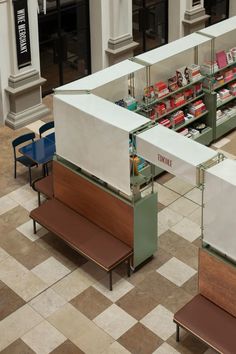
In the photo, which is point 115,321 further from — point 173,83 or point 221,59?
point 221,59

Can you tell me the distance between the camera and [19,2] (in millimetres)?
13422

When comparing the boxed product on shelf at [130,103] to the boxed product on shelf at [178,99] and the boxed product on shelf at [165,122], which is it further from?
the boxed product on shelf at [178,99]

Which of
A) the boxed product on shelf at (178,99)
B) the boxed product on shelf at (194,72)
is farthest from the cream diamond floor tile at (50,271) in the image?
the boxed product on shelf at (194,72)

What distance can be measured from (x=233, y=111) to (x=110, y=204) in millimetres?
4812

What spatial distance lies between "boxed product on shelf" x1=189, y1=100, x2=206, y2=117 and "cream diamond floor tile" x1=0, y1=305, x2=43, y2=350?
522 cm

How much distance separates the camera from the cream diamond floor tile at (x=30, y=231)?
438 inches

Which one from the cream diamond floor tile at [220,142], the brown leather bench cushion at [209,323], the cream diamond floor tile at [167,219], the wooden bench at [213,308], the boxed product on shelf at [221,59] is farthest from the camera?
the cream diamond floor tile at [220,142]

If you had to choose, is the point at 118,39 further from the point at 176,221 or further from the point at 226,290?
the point at 226,290

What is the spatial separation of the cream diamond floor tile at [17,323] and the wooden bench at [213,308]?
6.68 feet

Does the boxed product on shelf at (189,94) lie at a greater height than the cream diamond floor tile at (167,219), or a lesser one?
greater

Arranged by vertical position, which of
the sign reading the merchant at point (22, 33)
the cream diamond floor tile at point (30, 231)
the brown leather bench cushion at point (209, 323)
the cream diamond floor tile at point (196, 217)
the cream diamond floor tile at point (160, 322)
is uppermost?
the sign reading the merchant at point (22, 33)

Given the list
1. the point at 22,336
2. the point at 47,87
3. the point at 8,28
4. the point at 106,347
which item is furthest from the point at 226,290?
the point at 47,87

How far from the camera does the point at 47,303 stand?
32.0 ft

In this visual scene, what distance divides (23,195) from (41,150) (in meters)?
0.89
